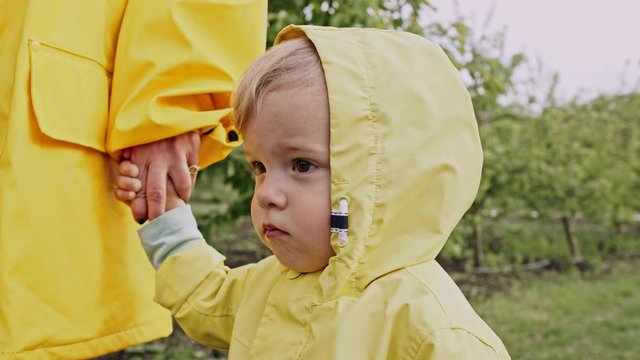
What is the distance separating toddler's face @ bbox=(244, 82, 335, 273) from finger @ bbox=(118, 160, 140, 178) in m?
0.39

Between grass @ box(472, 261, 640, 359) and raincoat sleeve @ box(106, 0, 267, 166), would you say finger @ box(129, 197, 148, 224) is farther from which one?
grass @ box(472, 261, 640, 359)

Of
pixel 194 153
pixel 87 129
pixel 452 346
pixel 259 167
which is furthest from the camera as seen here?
pixel 194 153

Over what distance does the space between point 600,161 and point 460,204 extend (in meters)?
7.46

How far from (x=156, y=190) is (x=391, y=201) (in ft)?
1.98

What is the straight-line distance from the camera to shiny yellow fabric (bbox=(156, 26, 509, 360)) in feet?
4.81

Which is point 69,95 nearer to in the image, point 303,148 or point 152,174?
point 152,174

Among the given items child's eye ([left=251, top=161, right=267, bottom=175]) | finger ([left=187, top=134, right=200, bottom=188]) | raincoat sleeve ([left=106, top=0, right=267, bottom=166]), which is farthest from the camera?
finger ([left=187, top=134, right=200, bottom=188])

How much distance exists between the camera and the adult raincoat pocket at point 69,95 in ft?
5.52

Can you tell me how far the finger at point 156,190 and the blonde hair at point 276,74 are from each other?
30 cm

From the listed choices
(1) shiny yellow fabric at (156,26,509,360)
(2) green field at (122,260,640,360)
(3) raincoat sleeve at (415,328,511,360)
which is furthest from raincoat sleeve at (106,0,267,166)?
(2) green field at (122,260,640,360)

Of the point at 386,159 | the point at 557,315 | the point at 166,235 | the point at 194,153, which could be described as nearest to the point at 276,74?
the point at 386,159

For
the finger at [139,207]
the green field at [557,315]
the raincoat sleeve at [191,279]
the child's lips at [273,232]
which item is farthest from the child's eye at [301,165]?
the green field at [557,315]

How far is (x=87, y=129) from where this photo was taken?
177cm

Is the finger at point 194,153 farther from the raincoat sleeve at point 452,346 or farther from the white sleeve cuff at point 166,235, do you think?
the raincoat sleeve at point 452,346
